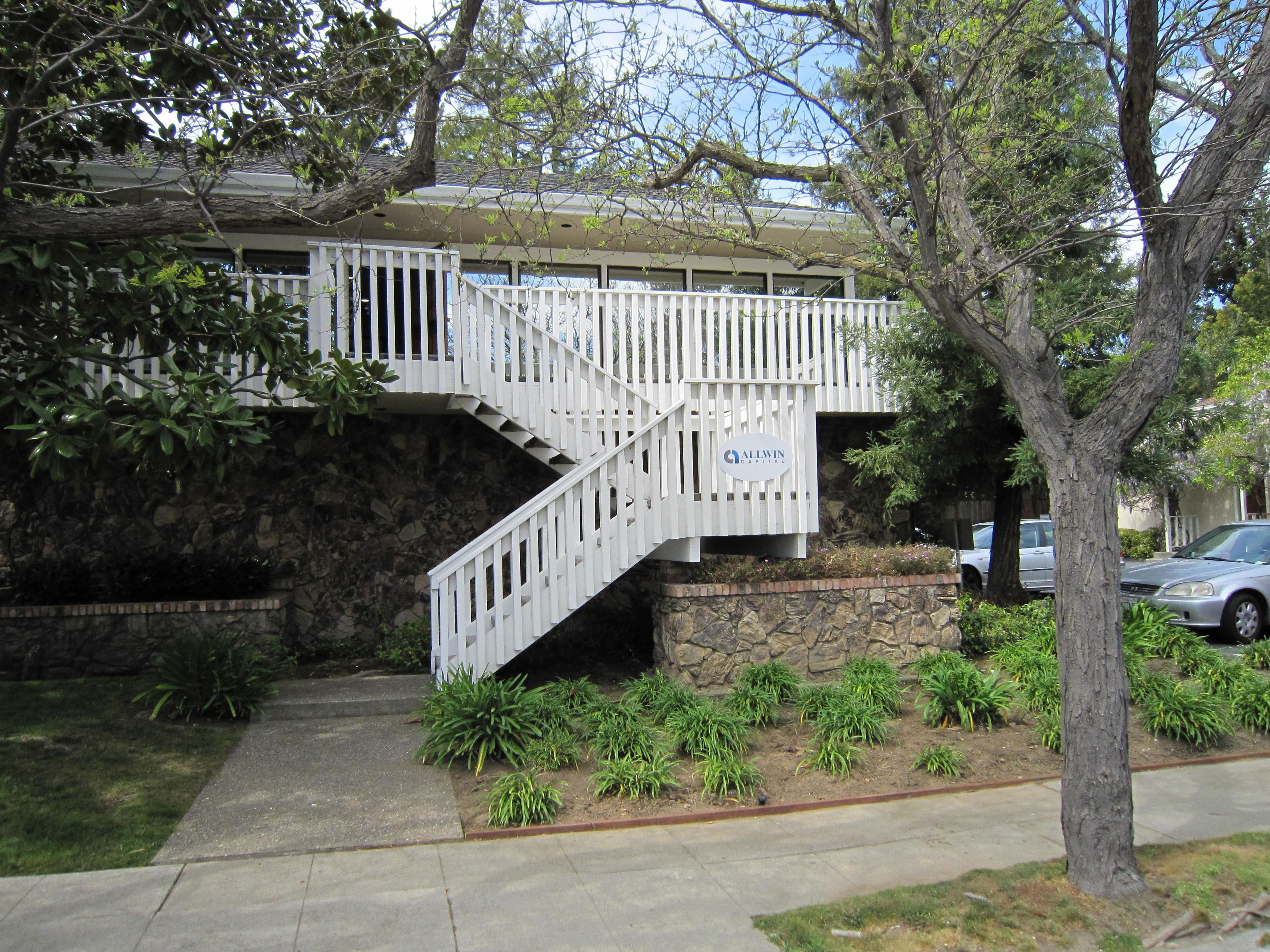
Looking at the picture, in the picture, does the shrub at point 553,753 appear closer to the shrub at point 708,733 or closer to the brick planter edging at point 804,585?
the shrub at point 708,733

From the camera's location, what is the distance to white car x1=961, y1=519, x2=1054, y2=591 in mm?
15914

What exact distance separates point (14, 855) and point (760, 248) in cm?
577

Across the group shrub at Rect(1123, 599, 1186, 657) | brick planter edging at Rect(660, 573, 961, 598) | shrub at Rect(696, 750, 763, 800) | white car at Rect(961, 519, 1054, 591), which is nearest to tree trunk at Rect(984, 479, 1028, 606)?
shrub at Rect(1123, 599, 1186, 657)

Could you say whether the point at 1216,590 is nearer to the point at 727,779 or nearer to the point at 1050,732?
the point at 1050,732

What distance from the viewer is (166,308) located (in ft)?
22.1

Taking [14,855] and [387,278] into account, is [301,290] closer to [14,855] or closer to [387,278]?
[387,278]

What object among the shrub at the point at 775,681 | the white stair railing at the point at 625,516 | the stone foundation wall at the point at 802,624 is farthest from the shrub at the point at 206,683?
the shrub at the point at 775,681

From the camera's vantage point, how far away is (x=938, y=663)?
28.1ft

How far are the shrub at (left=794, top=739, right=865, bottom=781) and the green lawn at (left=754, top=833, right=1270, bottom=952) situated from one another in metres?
1.61

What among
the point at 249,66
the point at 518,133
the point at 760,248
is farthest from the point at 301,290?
the point at 760,248

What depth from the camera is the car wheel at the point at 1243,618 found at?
10992 mm

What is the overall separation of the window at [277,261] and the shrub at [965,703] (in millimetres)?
9011

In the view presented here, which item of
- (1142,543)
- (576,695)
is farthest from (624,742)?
(1142,543)

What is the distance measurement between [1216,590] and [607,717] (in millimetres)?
8392
